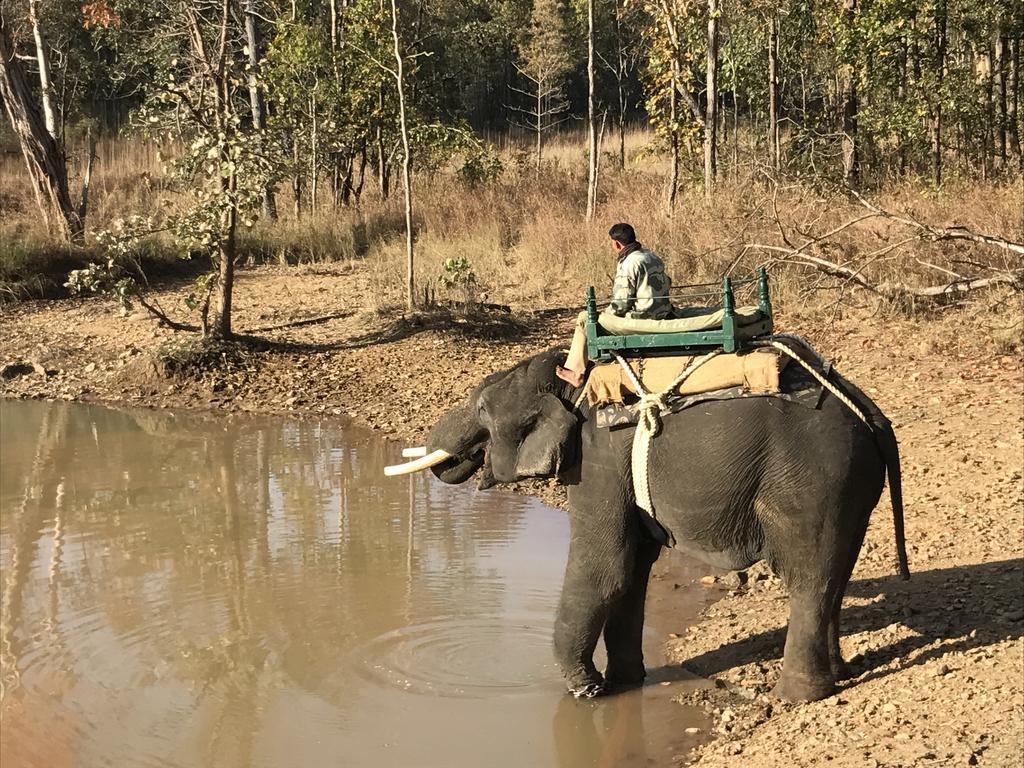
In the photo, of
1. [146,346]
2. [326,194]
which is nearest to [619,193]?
[326,194]

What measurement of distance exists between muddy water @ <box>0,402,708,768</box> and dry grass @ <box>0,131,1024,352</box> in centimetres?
450

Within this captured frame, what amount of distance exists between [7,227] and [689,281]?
11.2m

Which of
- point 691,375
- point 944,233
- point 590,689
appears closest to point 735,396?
point 691,375

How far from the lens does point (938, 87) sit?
1764 centimetres

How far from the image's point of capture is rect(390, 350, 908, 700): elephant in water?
489cm

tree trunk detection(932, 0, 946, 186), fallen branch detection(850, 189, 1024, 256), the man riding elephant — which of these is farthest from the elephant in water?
tree trunk detection(932, 0, 946, 186)

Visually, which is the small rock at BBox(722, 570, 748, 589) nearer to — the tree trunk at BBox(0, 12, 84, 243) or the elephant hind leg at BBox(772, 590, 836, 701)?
the elephant hind leg at BBox(772, 590, 836, 701)

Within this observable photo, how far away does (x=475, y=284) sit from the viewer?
15617 mm

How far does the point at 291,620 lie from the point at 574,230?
11.1 metres

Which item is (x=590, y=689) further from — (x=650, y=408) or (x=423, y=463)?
(x=650, y=408)

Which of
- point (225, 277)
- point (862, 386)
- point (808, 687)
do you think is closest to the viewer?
point (808, 687)

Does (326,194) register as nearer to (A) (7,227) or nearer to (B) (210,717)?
(A) (7,227)

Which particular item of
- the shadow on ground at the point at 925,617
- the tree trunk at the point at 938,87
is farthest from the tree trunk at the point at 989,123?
the shadow on ground at the point at 925,617

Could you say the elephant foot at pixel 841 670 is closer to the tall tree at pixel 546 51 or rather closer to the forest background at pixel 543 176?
the forest background at pixel 543 176
